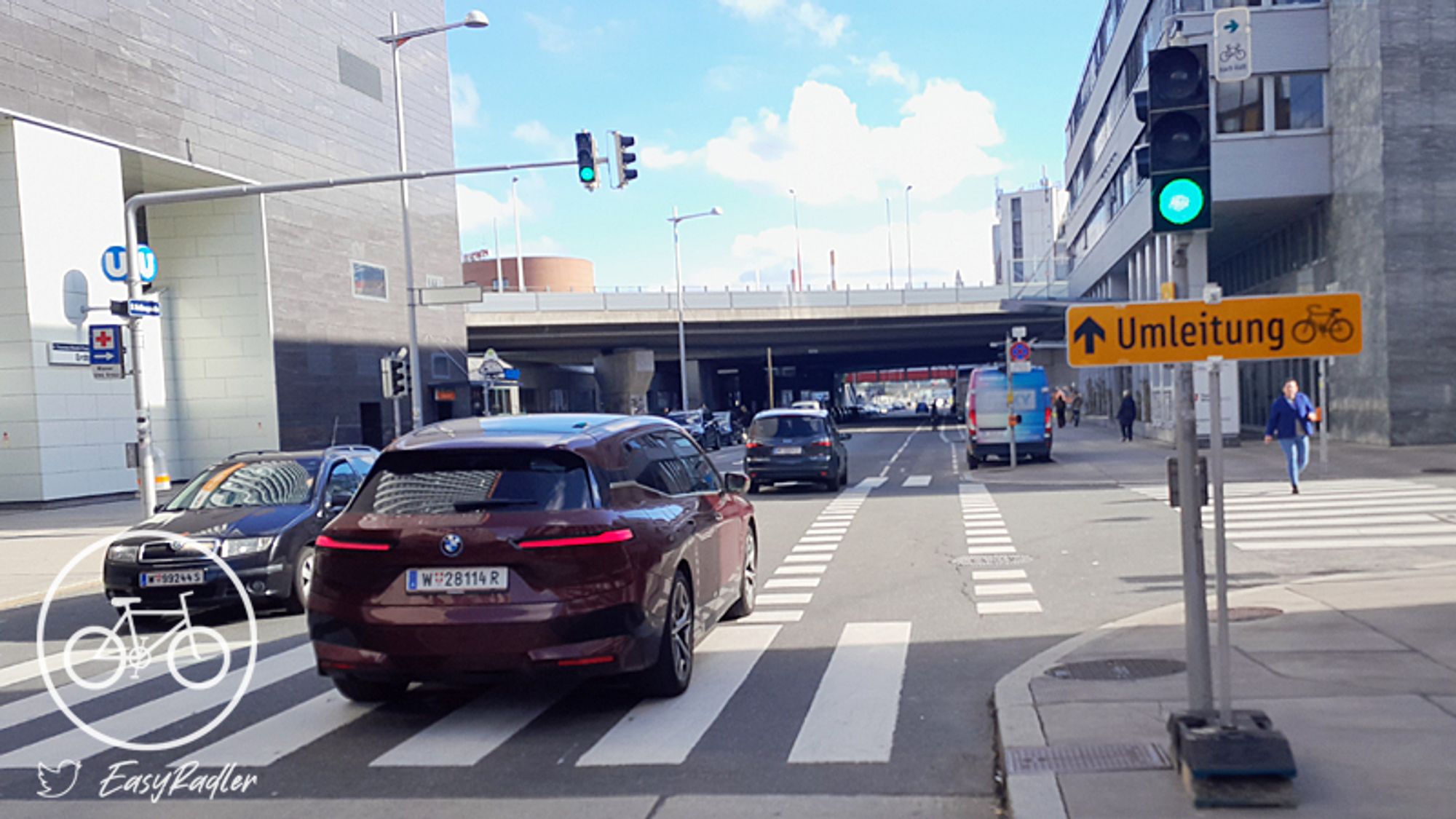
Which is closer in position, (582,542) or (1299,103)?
(582,542)

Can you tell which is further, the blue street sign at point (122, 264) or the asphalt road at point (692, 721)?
the blue street sign at point (122, 264)

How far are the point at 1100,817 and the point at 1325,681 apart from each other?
2.64 metres

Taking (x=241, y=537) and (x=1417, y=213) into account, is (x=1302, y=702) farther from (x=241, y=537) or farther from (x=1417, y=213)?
(x=1417, y=213)

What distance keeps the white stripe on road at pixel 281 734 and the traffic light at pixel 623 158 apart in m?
12.4

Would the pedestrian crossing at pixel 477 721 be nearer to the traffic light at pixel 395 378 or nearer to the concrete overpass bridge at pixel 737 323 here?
the traffic light at pixel 395 378

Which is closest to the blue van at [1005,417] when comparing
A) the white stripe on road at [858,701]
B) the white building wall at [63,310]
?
the white stripe on road at [858,701]

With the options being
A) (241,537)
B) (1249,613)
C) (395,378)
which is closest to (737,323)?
(395,378)

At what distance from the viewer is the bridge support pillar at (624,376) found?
6238 centimetres

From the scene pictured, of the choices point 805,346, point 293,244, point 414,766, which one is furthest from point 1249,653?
point 805,346

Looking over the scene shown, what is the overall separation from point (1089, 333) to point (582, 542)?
9.45 feet

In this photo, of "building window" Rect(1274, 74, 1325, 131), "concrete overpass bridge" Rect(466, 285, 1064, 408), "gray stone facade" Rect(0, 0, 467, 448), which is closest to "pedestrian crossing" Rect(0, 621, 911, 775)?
"gray stone facade" Rect(0, 0, 467, 448)

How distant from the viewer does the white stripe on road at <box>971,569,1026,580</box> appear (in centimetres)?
1116

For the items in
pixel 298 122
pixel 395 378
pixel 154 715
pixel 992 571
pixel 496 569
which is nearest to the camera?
pixel 496 569

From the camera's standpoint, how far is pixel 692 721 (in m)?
6.35
